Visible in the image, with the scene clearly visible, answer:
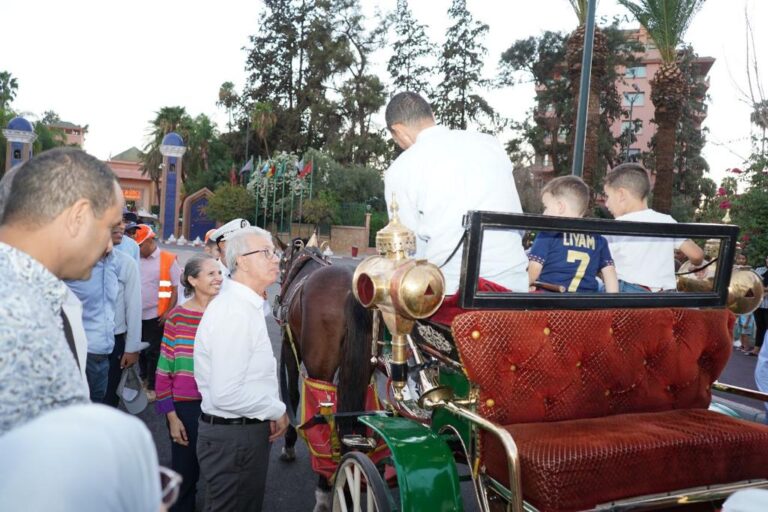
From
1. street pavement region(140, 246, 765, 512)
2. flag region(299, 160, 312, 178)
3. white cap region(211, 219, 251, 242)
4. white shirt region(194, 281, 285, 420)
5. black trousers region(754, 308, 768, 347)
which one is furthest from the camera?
flag region(299, 160, 312, 178)

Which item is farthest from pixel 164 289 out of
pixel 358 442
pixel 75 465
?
pixel 75 465

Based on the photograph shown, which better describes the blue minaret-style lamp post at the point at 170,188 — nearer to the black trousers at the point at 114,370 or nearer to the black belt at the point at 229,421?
the black trousers at the point at 114,370

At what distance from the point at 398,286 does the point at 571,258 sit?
4.07 feet

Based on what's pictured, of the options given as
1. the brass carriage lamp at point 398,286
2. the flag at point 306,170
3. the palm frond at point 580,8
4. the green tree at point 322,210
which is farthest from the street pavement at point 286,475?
the green tree at point 322,210

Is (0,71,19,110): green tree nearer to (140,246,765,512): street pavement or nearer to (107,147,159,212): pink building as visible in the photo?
(107,147,159,212): pink building

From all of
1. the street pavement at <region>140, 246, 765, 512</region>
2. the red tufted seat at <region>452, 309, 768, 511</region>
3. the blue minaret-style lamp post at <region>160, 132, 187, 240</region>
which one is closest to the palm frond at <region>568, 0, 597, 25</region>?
the street pavement at <region>140, 246, 765, 512</region>

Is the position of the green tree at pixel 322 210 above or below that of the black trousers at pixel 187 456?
above

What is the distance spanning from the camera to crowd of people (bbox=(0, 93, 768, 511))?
744 millimetres

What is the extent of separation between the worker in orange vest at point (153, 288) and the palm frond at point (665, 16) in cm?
1380

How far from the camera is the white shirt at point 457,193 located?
282 centimetres

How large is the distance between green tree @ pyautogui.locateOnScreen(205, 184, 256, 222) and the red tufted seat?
1203 inches

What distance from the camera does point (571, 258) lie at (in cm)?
315

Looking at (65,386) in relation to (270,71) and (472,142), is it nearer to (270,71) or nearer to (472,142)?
(472,142)

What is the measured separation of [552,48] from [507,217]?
34.3 metres
